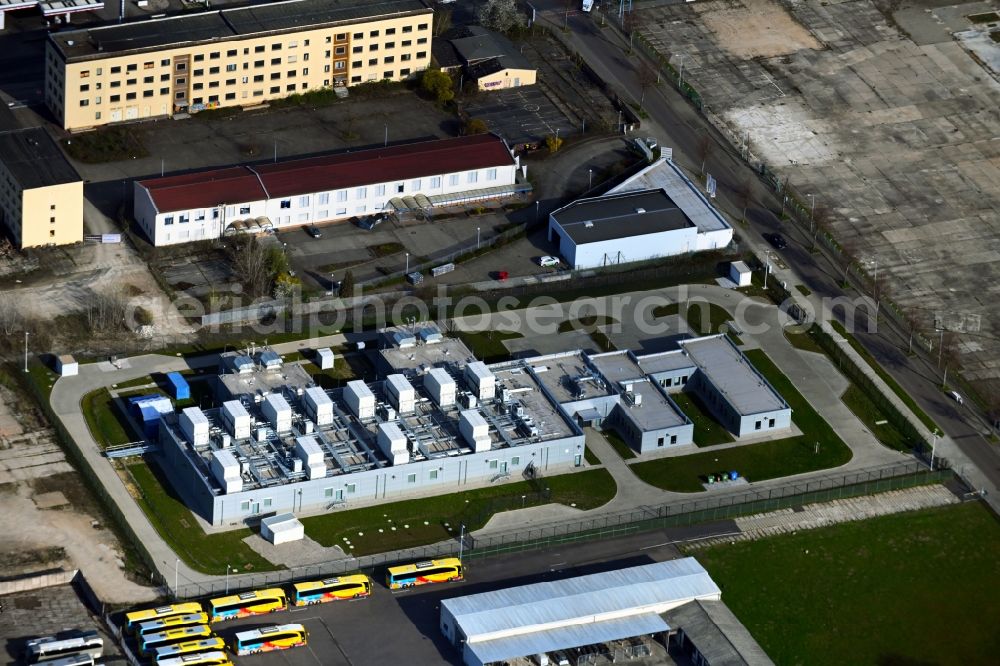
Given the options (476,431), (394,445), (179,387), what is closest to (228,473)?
(394,445)

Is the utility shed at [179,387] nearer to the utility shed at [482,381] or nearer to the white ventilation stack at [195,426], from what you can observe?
the white ventilation stack at [195,426]

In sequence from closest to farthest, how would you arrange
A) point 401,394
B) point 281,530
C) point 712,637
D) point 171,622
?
point 171,622 < point 712,637 < point 281,530 < point 401,394

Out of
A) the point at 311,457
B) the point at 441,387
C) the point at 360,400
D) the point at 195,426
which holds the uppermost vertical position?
the point at 441,387

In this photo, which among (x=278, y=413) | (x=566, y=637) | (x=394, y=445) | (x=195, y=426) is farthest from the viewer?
(x=278, y=413)

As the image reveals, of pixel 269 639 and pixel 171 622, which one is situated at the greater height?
pixel 171 622

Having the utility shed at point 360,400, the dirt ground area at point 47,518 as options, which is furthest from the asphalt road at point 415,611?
the utility shed at point 360,400

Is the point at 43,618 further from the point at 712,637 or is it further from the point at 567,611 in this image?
the point at 712,637

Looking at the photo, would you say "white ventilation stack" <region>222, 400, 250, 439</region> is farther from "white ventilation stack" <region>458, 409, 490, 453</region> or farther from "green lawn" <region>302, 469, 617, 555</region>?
"white ventilation stack" <region>458, 409, 490, 453</region>
